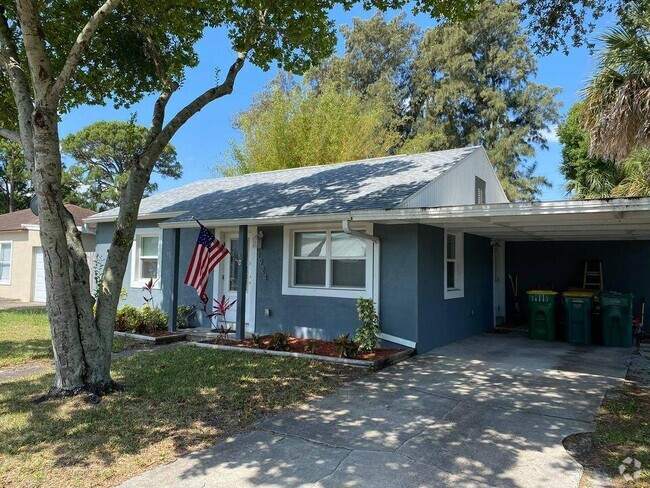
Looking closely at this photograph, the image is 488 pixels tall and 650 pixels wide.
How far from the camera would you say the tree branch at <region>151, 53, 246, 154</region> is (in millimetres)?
6078

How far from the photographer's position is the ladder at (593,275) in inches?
449

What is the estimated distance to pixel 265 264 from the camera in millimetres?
9750

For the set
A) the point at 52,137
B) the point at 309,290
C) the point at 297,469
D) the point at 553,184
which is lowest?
the point at 297,469

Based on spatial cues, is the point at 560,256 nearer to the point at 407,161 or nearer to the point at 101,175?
the point at 407,161

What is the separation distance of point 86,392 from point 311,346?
378 cm

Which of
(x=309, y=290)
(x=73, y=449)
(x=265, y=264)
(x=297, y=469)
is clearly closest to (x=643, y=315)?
(x=309, y=290)

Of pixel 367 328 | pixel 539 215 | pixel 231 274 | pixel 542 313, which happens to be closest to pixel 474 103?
pixel 542 313

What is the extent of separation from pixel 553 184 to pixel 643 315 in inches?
719

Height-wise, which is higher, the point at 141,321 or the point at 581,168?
the point at 581,168

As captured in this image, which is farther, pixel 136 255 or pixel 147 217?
pixel 136 255

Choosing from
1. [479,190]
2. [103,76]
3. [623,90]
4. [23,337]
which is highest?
[103,76]

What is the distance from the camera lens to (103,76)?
9.06 meters

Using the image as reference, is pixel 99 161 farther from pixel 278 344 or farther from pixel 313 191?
pixel 278 344

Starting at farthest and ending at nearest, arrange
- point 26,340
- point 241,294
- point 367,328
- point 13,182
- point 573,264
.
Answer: point 13,182, point 573,264, point 241,294, point 26,340, point 367,328
